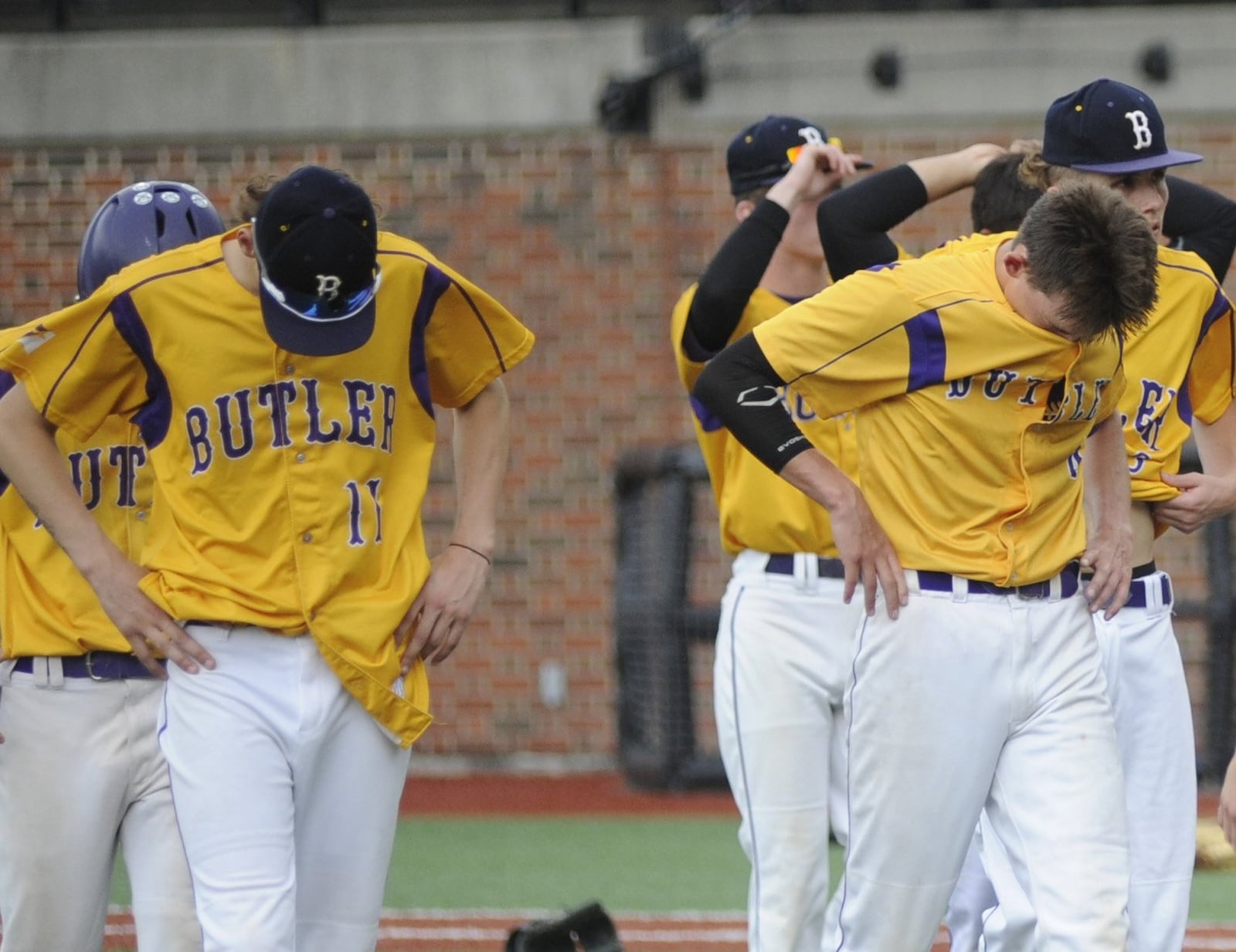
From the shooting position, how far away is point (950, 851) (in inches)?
167

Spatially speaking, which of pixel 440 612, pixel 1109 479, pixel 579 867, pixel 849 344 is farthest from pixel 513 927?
pixel 849 344

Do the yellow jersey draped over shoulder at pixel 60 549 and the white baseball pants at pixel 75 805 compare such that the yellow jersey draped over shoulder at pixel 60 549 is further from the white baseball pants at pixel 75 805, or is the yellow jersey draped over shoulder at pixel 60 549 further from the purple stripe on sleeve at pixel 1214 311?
the purple stripe on sleeve at pixel 1214 311

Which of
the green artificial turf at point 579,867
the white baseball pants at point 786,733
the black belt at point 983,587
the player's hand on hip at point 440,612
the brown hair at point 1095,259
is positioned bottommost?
the green artificial turf at point 579,867

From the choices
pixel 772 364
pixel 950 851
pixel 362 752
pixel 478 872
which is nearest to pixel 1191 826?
pixel 950 851

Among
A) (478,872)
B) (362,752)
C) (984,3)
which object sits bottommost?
(478,872)

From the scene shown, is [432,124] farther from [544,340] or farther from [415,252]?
[415,252]

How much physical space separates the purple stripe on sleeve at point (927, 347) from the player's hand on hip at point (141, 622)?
1570mm

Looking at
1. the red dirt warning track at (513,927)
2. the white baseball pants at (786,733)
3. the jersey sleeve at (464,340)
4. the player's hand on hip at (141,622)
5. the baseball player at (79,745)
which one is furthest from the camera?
the red dirt warning track at (513,927)

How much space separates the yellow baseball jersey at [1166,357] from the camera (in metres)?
5.08

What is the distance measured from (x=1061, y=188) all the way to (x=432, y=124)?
321 inches

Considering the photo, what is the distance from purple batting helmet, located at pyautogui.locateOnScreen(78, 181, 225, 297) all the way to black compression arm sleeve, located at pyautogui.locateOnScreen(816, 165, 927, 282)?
157 centimetres

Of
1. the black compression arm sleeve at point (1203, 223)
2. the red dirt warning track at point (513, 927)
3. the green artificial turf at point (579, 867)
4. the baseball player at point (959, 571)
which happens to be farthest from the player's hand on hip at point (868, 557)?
the green artificial turf at point (579, 867)

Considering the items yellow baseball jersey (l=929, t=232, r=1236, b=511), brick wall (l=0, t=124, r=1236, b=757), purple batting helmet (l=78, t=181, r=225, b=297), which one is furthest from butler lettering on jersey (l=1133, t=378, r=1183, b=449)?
brick wall (l=0, t=124, r=1236, b=757)

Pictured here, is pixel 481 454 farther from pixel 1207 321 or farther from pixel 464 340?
pixel 1207 321
